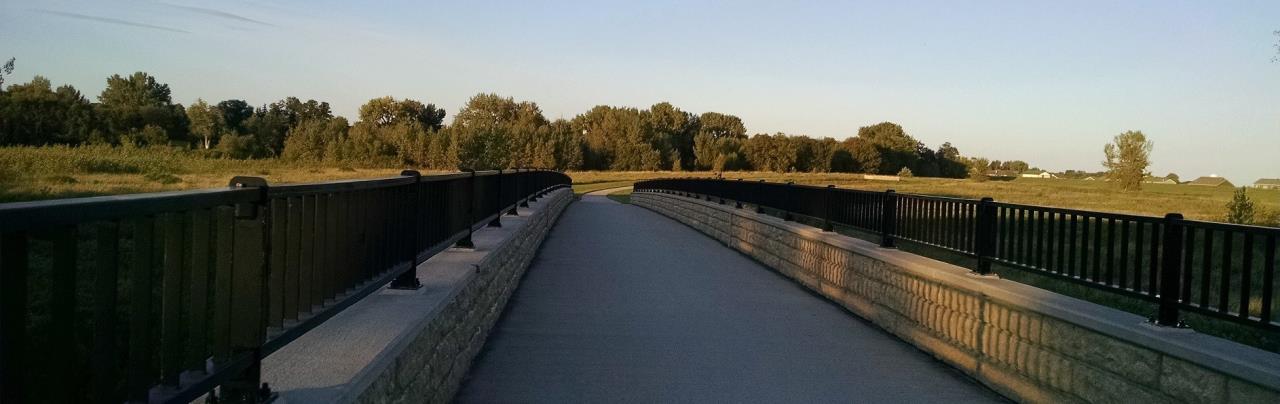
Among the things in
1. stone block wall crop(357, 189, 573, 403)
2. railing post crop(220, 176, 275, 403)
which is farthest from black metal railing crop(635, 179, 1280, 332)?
railing post crop(220, 176, 275, 403)

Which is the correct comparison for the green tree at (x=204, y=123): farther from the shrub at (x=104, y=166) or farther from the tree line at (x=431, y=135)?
the shrub at (x=104, y=166)

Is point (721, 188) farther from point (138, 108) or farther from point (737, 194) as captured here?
point (138, 108)

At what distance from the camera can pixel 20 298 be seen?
91.0 inches

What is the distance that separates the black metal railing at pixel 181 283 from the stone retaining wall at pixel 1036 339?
4.47 metres

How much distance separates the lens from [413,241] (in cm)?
693

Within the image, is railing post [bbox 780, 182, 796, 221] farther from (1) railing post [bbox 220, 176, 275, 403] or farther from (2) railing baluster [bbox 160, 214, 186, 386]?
(2) railing baluster [bbox 160, 214, 186, 386]

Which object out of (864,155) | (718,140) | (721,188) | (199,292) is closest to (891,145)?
(864,155)

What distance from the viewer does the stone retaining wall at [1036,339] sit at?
4.98m

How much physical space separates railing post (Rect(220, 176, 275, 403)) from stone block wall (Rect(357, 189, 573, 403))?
473 millimetres

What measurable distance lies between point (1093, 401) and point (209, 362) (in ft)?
16.5

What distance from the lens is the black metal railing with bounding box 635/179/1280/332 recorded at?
18.2 feet

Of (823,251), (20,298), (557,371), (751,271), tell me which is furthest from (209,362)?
(751,271)

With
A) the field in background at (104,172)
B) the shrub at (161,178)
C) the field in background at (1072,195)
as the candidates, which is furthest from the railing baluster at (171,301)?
the shrub at (161,178)

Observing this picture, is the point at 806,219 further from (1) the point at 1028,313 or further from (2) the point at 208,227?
(2) the point at 208,227
